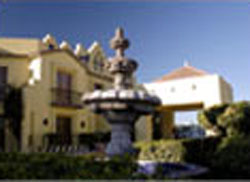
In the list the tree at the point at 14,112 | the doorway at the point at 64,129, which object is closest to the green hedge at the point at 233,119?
the doorway at the point at 64,129

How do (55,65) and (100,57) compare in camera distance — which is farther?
(100,57)

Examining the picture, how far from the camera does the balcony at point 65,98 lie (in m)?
19.2

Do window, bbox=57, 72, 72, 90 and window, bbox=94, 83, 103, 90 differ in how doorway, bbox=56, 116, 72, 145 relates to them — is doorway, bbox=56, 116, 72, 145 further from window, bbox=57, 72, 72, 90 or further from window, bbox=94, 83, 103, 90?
window, bbox=94, 83, 103, 90

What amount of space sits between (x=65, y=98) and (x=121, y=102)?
42.5 feet

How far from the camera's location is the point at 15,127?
16.9m

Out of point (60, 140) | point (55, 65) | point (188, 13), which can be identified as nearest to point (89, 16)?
point (188, 13)

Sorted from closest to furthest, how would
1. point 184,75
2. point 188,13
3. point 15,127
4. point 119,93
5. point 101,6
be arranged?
point 119,93
point 188,13
point 101,6
point 15,127
point 184,75

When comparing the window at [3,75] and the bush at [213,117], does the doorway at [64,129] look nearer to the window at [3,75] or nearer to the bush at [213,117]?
the window at [3,75]

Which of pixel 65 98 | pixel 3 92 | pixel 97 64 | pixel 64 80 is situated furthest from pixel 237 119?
pixel 97 64

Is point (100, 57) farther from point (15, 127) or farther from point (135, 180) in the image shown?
point (135, 180)

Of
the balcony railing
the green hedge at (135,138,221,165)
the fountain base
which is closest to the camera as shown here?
the fountain base

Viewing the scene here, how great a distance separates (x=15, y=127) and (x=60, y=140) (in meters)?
3.12

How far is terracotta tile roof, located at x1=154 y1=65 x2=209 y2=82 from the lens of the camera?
24.0 meters

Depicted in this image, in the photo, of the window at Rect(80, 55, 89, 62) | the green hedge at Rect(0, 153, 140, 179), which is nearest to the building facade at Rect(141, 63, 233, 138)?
the window at Rect(80, 55, 89, 62)
